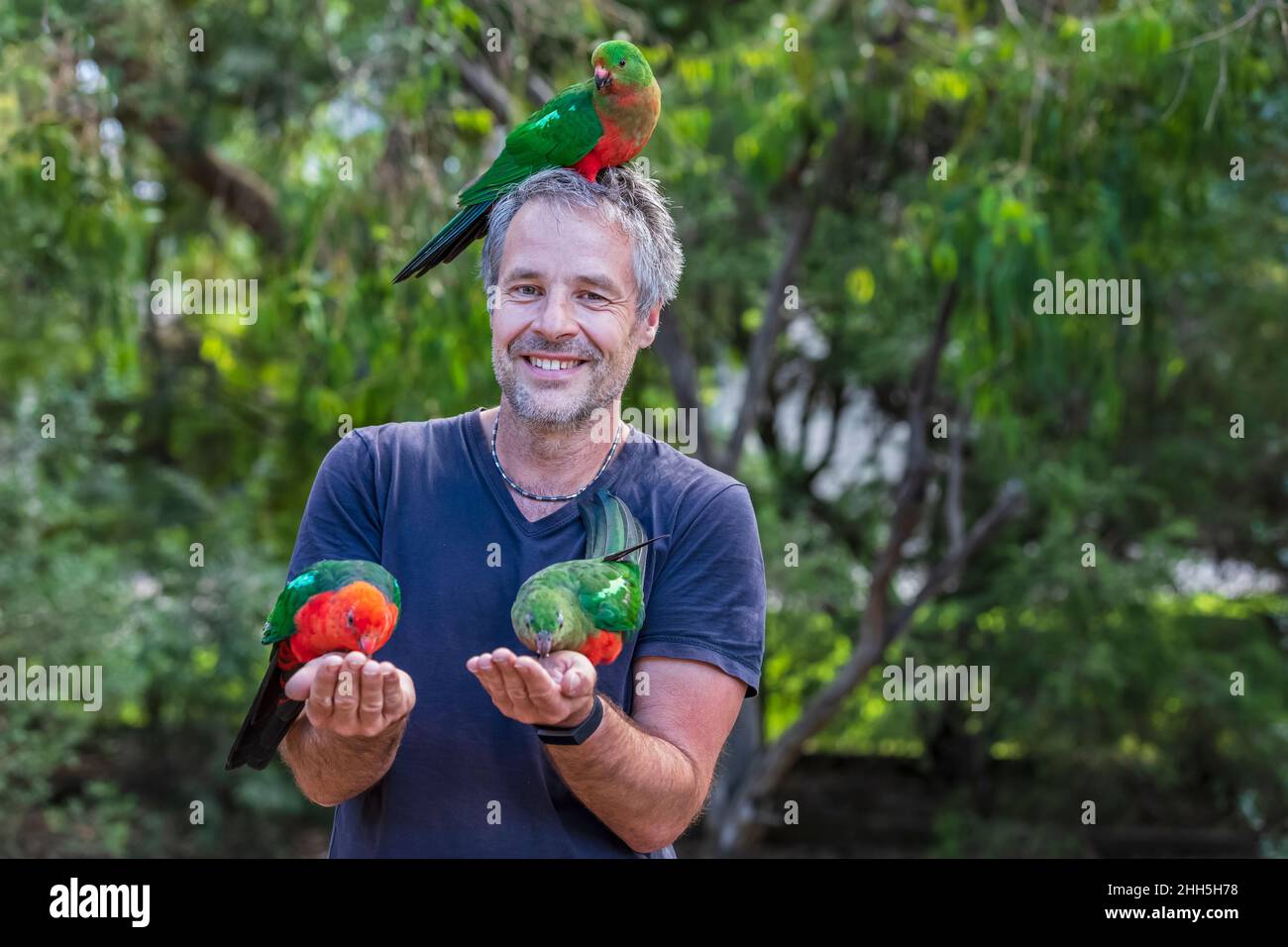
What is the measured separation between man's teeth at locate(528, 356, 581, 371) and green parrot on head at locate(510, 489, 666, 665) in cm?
22

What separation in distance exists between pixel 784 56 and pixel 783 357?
10.0ft

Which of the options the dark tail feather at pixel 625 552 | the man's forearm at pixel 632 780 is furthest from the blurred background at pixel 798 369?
the man's forearm at pixel 632 780

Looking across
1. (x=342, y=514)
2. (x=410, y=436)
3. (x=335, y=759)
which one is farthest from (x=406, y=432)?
(x=335, y=759)

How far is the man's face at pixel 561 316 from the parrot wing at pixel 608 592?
0.86 ft

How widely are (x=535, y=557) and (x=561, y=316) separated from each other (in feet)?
1.10

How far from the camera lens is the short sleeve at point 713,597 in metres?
1.88

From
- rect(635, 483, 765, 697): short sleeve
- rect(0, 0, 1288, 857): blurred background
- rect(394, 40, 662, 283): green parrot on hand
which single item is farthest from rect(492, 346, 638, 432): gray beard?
rect(0, 0, 1288, 857): blurred background

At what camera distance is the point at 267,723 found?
186 cm

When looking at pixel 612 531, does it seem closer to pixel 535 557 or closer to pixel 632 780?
pixel 535 557

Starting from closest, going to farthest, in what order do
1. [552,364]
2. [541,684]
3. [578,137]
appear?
[541,684] < [552,364] < [578,137]

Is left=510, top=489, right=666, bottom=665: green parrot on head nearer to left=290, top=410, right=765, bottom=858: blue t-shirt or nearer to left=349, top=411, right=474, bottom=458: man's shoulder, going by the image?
left=290, top=410, right=765, bottom=858: blue t-shirt

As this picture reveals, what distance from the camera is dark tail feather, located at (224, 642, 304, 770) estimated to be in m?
1.84
